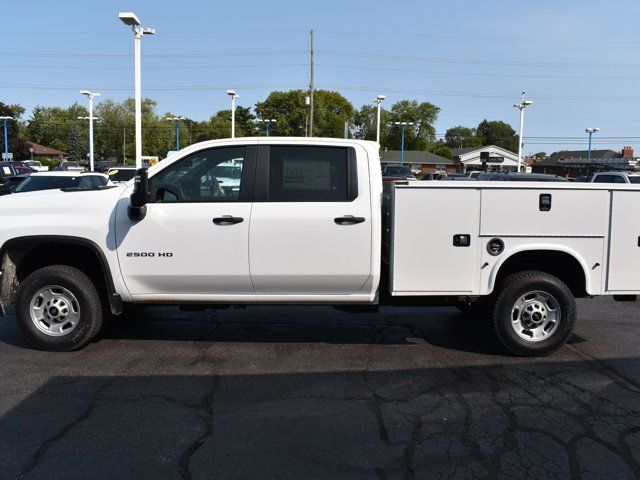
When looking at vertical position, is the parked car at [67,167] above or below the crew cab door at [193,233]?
above

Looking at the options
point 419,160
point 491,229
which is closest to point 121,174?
point 491,229

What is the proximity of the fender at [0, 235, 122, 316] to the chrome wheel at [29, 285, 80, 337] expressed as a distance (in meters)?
0.29

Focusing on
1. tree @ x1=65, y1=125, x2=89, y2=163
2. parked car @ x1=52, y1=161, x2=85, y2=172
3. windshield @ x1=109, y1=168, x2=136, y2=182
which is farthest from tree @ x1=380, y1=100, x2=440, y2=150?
windshield @ x1=109, y1=168, x2=136, y2=182

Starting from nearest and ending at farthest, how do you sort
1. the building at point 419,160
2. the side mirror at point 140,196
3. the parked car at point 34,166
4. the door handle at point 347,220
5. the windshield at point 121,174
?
the side mirror at point 140,196
the door handle at point 347,220
the windshield at point 121,174
the parked car at point 34,166
the building at point 419,160

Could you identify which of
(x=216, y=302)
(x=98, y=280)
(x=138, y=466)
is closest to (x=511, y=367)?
(x=216, y=302)

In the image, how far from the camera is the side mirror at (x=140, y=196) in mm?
5242

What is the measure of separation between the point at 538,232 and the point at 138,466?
3886 mm

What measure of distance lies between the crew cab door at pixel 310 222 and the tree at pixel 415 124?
118261 millimetres

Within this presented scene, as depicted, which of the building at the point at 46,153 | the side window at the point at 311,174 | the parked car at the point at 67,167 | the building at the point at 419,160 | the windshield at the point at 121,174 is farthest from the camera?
the building at the point at 46,153

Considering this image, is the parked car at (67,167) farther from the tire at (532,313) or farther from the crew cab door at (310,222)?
the tire at (532,313)

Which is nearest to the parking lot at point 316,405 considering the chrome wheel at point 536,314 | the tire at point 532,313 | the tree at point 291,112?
the tire at point 532,313

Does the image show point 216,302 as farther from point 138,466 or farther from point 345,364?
point 138,466

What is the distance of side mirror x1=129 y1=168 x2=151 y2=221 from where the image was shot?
5242 millimetres

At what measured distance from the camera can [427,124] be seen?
123 m
